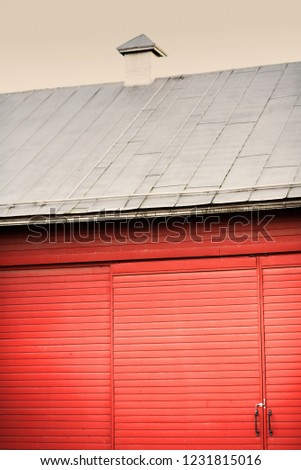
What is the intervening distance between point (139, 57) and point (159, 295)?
24.0 feet

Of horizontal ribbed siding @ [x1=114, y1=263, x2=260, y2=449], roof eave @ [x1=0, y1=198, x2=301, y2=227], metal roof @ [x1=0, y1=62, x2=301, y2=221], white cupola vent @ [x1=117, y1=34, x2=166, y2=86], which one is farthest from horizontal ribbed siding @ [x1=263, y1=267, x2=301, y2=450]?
white cupola vent @ [x1=117, y1=34, x2=166, y2=86]

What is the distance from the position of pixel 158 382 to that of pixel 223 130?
4.32 m

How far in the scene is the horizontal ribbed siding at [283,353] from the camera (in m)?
13.2

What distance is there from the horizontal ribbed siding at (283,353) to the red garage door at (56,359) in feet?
7.83

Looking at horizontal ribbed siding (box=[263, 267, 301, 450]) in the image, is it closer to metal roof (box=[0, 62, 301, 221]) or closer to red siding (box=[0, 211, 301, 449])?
red siding (box=[0, 211, 301, 449])

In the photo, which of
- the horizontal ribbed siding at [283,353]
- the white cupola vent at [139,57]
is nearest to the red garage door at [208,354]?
the horizontal ribbed siding at [283,353]

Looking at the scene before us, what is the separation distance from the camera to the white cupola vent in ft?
63.0

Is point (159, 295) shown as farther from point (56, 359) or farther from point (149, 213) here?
point (56, 359)

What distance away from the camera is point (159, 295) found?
14055mm

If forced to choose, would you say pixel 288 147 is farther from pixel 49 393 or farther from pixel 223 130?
pixel 49 393

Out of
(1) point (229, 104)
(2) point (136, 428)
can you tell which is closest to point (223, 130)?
(1) point (229, 104)

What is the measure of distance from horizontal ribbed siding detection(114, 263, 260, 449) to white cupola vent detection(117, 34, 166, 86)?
614 cm

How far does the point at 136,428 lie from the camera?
13867mm
